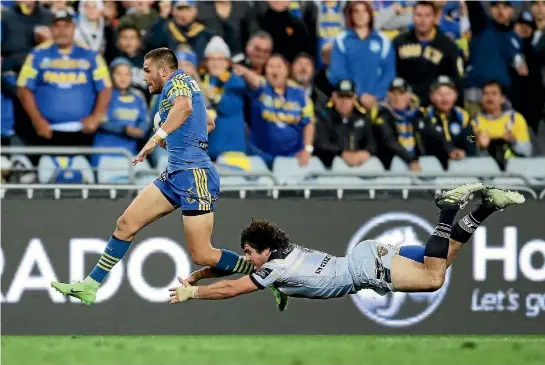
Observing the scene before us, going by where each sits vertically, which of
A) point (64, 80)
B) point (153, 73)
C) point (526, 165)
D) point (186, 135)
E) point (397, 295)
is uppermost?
point (64, 80)

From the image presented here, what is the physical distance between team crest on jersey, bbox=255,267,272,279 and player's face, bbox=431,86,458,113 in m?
5.34

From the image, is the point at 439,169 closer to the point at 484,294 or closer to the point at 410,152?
the point at 410,152

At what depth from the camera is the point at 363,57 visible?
46.2 ft

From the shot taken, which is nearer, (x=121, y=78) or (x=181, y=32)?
(x=121, y=78)

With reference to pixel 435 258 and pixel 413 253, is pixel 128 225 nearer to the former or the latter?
pixel 413 253

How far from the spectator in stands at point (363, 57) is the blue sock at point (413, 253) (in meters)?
4.45

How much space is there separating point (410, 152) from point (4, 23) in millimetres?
4785

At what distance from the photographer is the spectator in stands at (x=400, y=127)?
13.7m

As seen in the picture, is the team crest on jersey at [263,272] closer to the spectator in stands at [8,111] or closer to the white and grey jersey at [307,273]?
the white and grey jersey at [307,273]

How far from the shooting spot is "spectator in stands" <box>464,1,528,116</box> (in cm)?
1454

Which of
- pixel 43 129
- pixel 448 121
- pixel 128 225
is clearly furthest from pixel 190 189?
pixel 448 121

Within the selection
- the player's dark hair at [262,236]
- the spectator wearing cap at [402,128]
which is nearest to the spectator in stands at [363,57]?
the spectator wearing cap at [402,128]

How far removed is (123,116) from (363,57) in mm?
2859

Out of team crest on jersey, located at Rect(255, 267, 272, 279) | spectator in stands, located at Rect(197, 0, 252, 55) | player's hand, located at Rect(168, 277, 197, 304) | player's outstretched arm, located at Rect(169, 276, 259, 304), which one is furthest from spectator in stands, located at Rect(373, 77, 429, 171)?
player's hand, located at Rect(168, 277, 197, 304)
